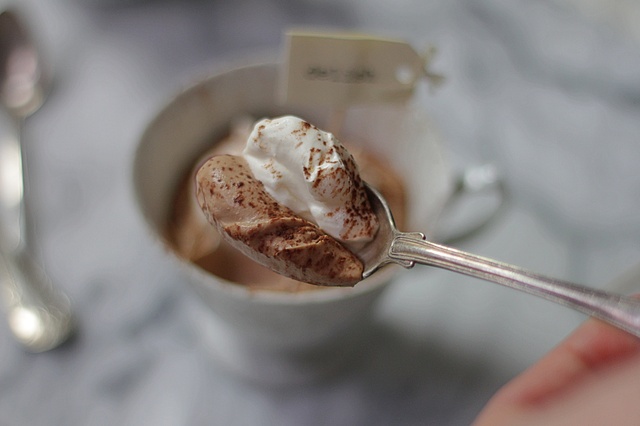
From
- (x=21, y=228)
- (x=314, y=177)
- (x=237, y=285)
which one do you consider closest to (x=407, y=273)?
(x=237, y=285)

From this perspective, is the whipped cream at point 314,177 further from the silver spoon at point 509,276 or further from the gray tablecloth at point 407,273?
the gray tablecloth at point 407,273

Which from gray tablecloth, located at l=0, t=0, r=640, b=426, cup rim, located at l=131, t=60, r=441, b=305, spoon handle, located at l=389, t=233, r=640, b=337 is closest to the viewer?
spoon handle, located at l=389, t=233, r=640, b=337

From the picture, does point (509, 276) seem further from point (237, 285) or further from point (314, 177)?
point (237, 285)

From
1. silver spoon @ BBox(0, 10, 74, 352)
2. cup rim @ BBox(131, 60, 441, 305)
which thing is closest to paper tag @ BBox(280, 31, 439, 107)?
cup rim @ BBox(131, 60, 441, 305)

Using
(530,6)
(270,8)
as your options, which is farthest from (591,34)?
(270,8)

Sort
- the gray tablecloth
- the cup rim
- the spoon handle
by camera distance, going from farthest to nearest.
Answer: the gray tablecloth → the cup rim → the spoon handle

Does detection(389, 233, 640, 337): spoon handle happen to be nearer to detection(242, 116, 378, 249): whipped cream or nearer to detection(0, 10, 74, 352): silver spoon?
detection(242, 116, 378, 249): whipped cream
